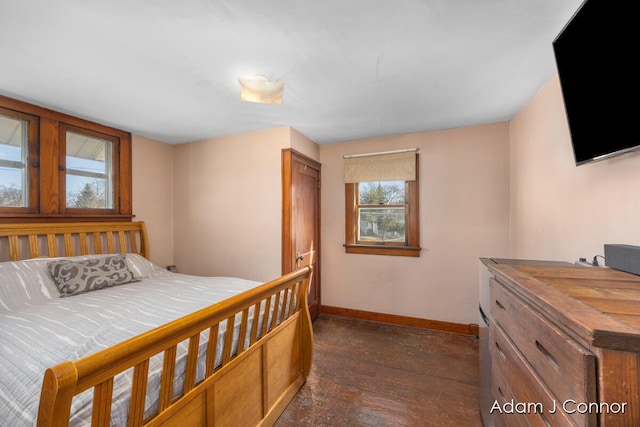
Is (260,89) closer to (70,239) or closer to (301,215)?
(301,215)

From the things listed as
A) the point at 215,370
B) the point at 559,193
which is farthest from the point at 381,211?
the point at 215,370

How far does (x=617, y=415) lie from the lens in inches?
20.3

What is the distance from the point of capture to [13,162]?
213cm

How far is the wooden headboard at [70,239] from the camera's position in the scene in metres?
2.07

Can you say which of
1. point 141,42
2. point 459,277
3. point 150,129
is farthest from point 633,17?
point 150,129

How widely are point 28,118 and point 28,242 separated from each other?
42.7 inches

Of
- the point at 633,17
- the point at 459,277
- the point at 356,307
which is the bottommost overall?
the point at 356,307

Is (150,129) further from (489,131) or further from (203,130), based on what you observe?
(489,131)

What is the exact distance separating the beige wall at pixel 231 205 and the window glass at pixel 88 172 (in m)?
0.76

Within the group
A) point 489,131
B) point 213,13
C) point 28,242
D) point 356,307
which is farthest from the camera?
point 356,307

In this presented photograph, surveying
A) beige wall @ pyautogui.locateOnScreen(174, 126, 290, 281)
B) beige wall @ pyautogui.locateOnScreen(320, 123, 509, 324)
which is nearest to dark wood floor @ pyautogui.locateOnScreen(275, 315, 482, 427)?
beige wall @ pyautogui.locateOnScreen(320, 123, 509, 324)

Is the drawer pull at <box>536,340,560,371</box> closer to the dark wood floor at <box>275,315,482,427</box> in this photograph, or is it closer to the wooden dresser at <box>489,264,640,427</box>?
the wooden dresser at <box>489,264,640,427</box>

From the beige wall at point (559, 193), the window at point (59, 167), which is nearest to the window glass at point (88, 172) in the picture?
the window at point (59, 167)

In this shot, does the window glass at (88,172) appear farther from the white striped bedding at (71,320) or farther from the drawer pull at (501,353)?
the drawer pull at (501,353)
